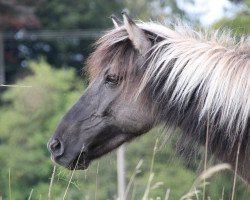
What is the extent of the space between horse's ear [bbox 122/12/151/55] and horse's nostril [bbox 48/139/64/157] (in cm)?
83

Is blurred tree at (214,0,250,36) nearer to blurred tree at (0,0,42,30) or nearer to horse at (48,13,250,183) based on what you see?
horse at (48,13,250,183)

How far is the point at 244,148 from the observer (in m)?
4.75

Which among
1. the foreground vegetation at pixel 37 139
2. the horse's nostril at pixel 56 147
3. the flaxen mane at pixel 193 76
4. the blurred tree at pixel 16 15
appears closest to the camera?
the flaxen mane at pixel 193 76

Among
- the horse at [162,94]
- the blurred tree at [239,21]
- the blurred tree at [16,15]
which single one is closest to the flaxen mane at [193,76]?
the horse at [162,94]

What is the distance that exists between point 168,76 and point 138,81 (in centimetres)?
23

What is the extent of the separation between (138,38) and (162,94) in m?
0.40

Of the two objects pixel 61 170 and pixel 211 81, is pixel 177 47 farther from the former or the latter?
pixel 61 170

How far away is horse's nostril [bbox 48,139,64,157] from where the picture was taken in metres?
5.22

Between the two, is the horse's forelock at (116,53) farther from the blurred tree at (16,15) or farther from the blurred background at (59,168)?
the blurred tree at (16,15)

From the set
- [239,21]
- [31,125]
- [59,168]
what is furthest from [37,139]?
[59,168]

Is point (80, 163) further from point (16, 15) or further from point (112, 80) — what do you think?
point (16, 15)

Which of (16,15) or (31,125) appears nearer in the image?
(31,125)

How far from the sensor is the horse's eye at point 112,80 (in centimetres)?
515

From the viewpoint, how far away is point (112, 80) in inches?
203
